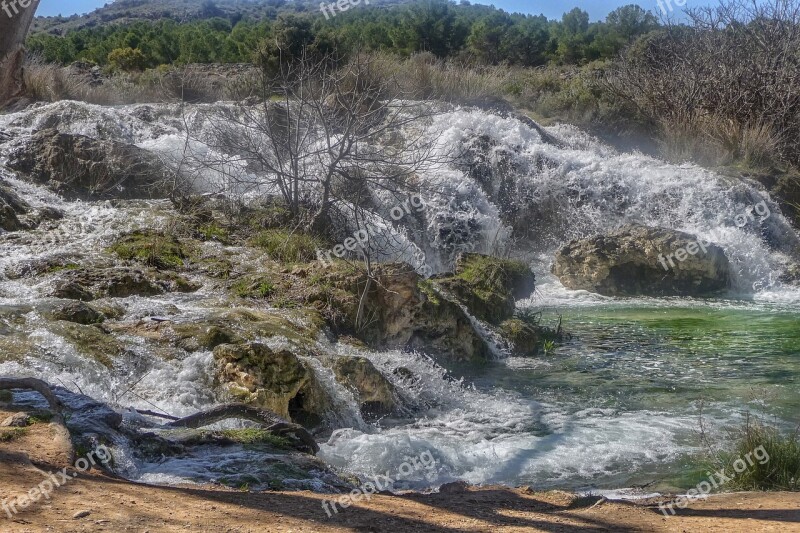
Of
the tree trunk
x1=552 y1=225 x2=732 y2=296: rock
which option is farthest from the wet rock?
x1=552 y1=225 x2=732 y2=296: rock

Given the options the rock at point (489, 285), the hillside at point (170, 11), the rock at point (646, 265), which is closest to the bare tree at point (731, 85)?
the rock at point (646, 265)

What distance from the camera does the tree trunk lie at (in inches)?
163

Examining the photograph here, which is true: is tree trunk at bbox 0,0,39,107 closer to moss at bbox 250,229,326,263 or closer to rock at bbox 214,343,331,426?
rock at bbox 214,343,331,426

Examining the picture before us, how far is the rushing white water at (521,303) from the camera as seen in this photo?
246 inches

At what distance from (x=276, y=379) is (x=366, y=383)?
90cm

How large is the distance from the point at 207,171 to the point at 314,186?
7.35 ft

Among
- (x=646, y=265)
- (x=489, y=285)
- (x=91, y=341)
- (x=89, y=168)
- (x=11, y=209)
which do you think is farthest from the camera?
(x=646, y=265)

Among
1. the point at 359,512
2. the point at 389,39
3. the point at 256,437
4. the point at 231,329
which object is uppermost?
the point at 389,39

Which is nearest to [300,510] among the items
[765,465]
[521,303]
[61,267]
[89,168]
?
[765,465]
